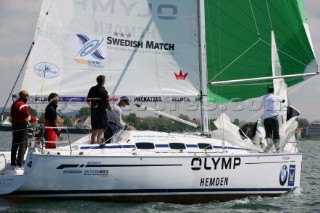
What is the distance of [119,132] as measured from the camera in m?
13.8

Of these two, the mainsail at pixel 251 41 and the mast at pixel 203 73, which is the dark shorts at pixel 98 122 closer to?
the mast at pixel 203 73

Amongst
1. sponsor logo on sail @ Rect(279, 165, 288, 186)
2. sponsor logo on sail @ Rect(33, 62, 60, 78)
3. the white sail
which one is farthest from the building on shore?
sponsor logo on sail @ Rect(33, 62, 60, 78)

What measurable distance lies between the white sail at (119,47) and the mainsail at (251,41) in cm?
128

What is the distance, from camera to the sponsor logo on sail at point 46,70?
13906 millimetres

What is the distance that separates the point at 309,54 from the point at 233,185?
4130mm

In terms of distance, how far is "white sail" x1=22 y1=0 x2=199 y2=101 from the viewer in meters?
14.1

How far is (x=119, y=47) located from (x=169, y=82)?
129 cm

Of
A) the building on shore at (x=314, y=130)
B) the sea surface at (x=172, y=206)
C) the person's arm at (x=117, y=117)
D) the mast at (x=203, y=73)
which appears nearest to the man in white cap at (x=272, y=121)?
the sea surface at (x=172, y=206)

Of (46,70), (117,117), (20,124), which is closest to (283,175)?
(117,117)

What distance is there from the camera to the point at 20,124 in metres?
13.3

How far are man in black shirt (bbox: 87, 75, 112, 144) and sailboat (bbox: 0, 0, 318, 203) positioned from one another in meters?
0.40

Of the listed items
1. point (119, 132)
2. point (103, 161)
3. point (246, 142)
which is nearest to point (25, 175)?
point (103, 161)

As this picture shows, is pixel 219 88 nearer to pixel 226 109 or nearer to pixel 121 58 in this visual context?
pixel 226 109

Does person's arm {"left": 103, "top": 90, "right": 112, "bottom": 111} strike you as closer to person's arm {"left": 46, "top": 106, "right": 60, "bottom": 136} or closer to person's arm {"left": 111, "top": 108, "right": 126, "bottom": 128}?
person's arm {"left": 111, "top": 108, "right": 126, "bottom": 128}
